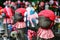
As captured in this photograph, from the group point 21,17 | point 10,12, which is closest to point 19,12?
point 21,17

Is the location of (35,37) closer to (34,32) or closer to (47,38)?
(34,32)

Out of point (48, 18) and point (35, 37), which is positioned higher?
point (48, 18)

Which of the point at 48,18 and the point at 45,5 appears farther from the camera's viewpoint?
the point at 45,5

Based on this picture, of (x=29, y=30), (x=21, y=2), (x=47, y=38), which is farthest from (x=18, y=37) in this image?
(x=21, y=2)

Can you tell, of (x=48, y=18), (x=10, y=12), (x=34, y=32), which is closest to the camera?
(x=48, y=18)

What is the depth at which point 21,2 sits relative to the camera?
107 inches

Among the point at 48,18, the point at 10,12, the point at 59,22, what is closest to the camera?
the point at 48,18

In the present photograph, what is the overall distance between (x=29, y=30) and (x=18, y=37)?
11cm

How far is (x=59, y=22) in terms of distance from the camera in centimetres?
246

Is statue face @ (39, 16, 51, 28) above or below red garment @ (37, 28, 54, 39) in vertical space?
above

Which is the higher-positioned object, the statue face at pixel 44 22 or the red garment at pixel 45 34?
the statue face at pixel 44 22

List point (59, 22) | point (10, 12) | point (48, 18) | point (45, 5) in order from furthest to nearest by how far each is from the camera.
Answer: point (45, 5)
point (59, 22)
point (10, 12)
point (48, 18)

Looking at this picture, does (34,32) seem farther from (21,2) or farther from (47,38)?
(21,2)

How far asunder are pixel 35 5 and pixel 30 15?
32.0 inches
